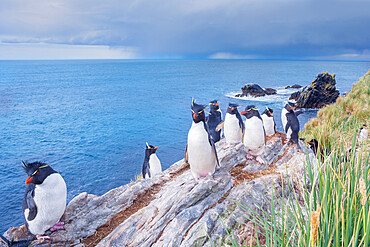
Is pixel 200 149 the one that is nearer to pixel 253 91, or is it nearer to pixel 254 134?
pixel 254 134

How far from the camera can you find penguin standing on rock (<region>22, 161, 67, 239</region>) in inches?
188

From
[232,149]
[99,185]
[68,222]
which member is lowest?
[99,185]

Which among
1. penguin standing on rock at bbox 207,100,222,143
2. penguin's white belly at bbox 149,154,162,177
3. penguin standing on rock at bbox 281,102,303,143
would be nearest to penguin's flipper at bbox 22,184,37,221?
penguin's white belly at bbox 149,154,162,177

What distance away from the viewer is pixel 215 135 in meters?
10.3

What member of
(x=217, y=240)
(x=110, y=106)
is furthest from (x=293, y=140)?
(x=110, y=106)

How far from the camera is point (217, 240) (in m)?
4.29

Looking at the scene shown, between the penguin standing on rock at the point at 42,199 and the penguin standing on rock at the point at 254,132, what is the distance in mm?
5291

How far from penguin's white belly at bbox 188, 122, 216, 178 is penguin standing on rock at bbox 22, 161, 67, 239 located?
10.0ft

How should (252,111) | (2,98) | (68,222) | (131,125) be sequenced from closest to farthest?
(68,222) < (252,111) < (131,125) < (2,98)

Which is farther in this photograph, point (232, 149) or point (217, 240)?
point (232, 149)

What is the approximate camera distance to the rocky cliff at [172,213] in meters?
4.54

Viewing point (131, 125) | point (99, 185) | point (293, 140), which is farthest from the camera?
point (131, 125)

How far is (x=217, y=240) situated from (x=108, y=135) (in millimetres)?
30688

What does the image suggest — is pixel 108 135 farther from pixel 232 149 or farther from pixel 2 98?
pixel 2 98
